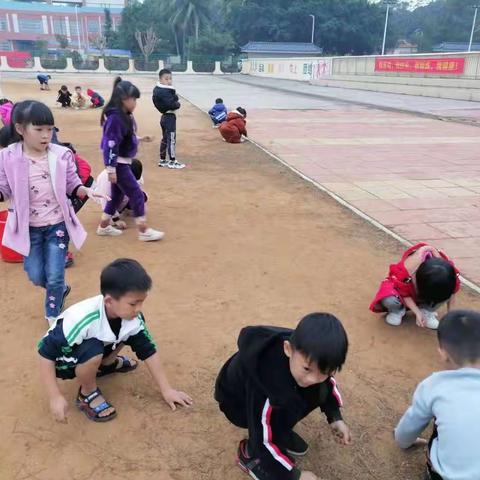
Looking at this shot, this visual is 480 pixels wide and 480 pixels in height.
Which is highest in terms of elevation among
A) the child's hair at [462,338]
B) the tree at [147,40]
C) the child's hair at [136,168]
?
the tree at [147,40]

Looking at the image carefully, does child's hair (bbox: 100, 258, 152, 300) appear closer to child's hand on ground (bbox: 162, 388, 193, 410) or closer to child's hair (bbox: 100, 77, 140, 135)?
child's hand on ground (bbox: 162, 388, 193, 410)

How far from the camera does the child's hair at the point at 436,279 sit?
2922 millimetres

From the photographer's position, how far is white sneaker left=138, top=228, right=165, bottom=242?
4668 mm

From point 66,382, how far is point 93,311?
2.18 feet

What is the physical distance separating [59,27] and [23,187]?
9545 centimetres

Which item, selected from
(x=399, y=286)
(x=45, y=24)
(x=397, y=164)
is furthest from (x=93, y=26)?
(x=399, y=286)

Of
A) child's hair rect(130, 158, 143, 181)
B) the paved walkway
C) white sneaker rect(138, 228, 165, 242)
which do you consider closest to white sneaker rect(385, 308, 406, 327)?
the paved walkway

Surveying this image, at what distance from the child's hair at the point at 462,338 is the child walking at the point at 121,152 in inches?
126

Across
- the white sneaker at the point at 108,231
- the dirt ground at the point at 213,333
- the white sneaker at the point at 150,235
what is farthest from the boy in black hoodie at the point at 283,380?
the white sneaker at the point at 108,231

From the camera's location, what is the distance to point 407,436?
221cm

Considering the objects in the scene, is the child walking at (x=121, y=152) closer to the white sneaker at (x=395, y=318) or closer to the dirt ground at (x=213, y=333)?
the dirt ground at (x=213, y=333)

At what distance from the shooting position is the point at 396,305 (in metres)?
3.27

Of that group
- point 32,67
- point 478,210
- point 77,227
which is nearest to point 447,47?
point 32,67

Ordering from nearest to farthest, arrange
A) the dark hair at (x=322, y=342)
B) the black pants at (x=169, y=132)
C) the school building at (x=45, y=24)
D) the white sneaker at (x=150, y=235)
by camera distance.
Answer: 1. the dark hair at (x=322, y=342)
2. the white sneaker at (x=150, y=235)
3. the black pants at (x=169, y=132)
4. the school building at (x=45, y=24)
